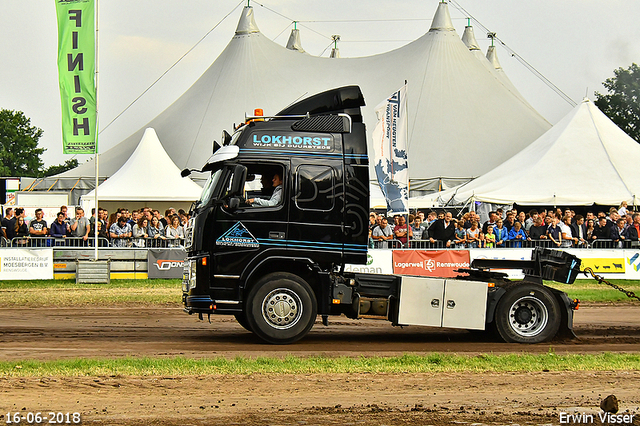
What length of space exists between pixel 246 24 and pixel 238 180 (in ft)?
130

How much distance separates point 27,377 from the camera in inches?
326

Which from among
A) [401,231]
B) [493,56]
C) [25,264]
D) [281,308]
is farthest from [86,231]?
[493,56]

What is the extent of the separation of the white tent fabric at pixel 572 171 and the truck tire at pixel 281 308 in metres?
17.8

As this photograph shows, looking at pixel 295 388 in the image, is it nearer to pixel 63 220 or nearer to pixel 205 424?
pixel 205 424

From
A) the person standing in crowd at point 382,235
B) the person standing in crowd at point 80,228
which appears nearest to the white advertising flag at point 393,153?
the person standing in crowd at point 382,235

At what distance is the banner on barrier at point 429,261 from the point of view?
21.2 meters

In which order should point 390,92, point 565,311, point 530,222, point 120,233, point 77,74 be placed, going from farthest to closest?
point 390,92
point 77,74
point 530,222
point 120,233
point 565,311

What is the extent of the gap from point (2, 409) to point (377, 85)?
133 ft

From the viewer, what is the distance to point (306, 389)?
7898mm

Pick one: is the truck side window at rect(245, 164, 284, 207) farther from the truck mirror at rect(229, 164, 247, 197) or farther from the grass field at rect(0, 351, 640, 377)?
the grass field at rect(0, 351, 640, 377)

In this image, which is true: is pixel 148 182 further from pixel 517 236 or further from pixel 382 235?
pixel 517 236

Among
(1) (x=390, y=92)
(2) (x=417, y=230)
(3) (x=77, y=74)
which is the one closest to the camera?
(2) (x=417, y=230)

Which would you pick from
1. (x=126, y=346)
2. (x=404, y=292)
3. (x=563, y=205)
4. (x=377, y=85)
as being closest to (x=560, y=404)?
(x=404, y=292)

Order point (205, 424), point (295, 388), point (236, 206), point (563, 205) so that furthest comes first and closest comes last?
point (563, 205) < point (236, 206) < point (295, 388) < point (205, 424)
